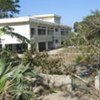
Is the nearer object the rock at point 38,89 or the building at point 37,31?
the rock at point 38,89

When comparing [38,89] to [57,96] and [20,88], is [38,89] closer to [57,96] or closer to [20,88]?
[57,96]

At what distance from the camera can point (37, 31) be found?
45.5 metres

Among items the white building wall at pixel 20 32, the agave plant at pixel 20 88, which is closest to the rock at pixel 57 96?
the agave plant at pixel 20 88

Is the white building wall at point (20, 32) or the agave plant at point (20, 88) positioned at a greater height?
the white building wall at point (20, 32)

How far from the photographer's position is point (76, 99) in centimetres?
1327

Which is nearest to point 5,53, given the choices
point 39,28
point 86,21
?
point 86,21

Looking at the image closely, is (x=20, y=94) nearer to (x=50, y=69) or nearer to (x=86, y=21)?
(x=50, y=69)

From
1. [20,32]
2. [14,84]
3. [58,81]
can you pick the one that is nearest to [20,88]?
[14,84]

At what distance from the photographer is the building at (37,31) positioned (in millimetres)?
41188

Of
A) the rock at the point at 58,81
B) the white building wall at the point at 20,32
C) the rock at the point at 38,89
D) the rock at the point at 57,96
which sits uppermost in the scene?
the white building wall at the point at 20,32

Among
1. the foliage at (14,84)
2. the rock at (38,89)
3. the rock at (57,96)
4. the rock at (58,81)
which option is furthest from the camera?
the rock at (58,81)

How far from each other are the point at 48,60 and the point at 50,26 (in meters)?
36.4

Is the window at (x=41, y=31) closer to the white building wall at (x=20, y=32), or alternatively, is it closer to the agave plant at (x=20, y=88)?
the white building wall at (x=20, y=32)

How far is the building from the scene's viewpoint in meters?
41.2
